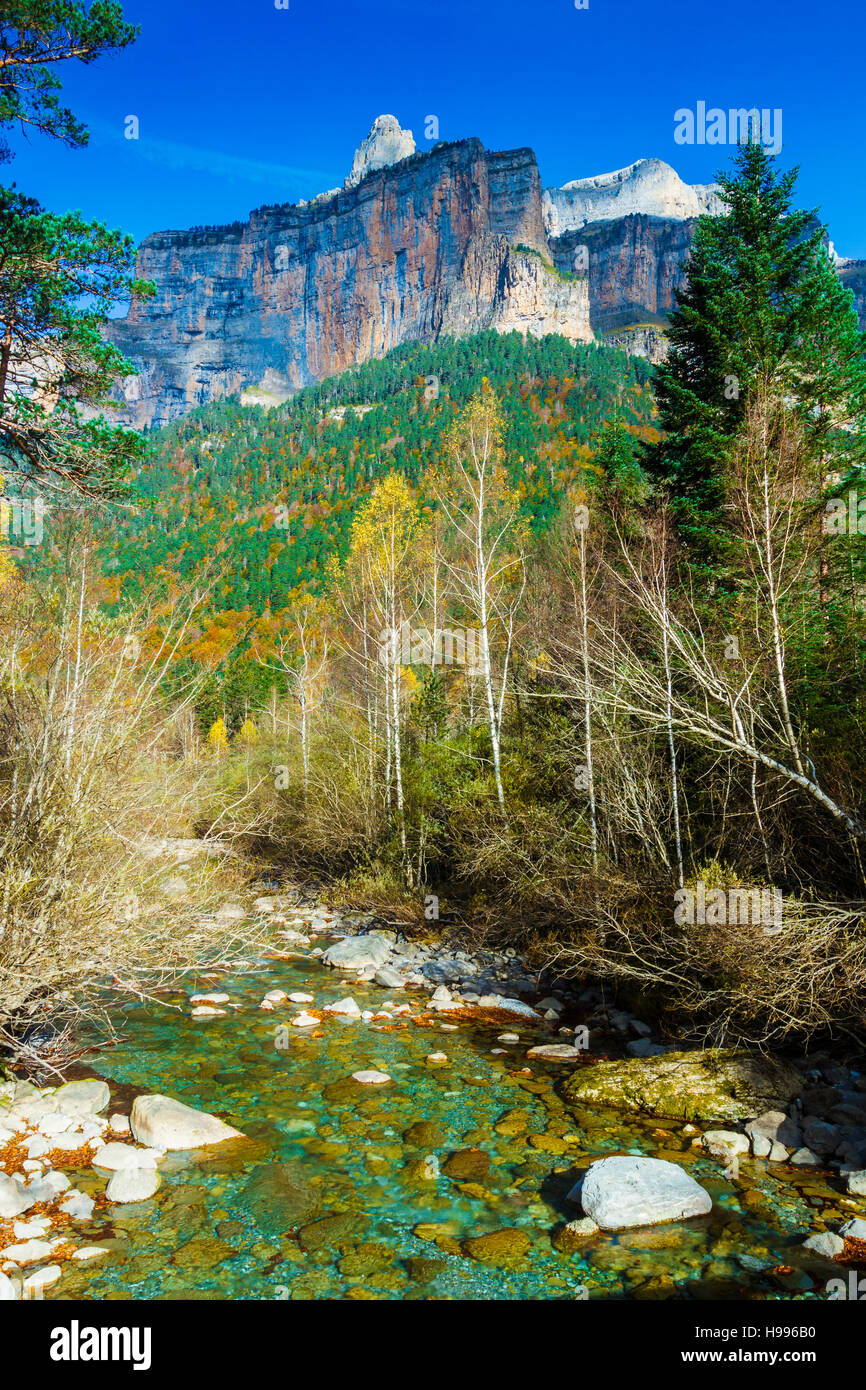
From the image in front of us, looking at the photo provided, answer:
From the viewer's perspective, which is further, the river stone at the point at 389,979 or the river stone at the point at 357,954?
the river stone at the point at 357,954

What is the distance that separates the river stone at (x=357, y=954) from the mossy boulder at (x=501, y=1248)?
774cm

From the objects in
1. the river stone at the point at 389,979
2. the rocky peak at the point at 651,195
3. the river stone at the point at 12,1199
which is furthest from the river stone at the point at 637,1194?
the rocky peak at the point at 651,195

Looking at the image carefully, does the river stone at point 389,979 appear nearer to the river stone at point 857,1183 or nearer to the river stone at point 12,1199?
the river stone at point 12,1199

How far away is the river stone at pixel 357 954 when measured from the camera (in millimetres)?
13281

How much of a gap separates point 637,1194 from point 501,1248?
1.18 metres

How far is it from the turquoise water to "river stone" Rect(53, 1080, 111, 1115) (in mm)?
304

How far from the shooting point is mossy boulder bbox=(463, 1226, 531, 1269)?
5.19 meters

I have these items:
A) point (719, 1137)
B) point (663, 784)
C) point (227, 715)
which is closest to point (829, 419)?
point (663, 784)

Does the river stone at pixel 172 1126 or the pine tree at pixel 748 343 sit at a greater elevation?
the pine tree at pixel 748 343

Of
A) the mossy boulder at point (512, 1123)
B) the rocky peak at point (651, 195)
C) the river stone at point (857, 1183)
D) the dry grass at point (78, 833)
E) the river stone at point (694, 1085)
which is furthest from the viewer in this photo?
the rocky peak at point (651, 195)

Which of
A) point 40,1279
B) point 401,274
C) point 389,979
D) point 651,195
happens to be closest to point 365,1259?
point 40,1279

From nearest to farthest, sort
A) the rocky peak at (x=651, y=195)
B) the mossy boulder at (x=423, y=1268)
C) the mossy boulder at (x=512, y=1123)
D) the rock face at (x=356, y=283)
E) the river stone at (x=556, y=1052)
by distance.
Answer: the mossy boulder at (x=423, y=1268), the mossy boulder at (x=512, y=1123), the river stone at (x=556, y=1052), the rock face at (x=356, y=283), the rocky peak at (x=651, y=195)

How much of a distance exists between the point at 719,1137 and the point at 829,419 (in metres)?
14.9

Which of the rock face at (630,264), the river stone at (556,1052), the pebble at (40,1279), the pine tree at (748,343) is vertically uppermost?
the rock face at (630,264)
